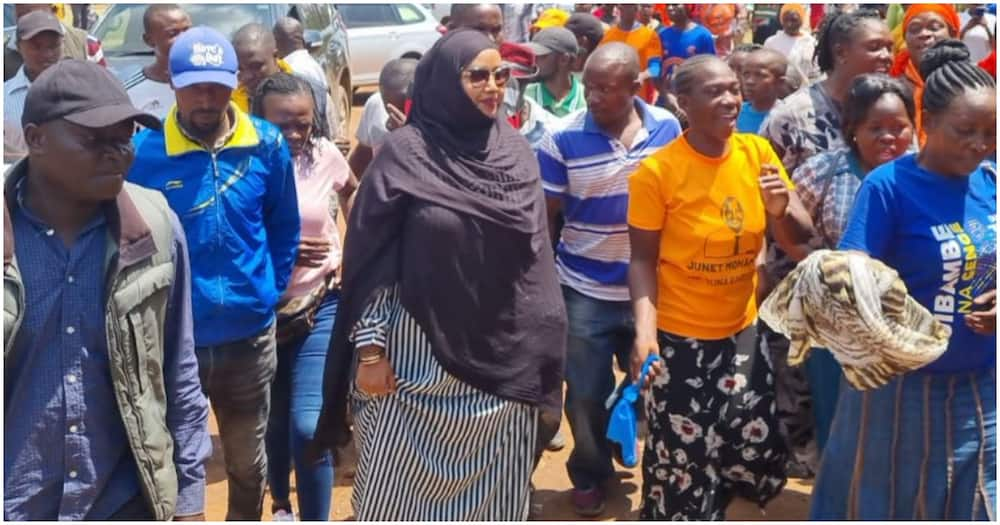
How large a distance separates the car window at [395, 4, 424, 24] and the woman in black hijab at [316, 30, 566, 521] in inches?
541

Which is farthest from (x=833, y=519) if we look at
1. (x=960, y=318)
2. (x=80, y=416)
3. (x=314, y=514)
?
(x=80, y=416)

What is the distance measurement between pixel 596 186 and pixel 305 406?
134cm

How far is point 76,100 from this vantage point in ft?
9.42

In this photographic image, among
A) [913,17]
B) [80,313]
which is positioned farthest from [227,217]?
[913,17]

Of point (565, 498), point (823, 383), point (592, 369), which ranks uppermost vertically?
point (823, 383)

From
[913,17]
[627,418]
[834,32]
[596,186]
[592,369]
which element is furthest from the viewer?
[913,17]

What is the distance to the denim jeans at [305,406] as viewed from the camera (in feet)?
15.0

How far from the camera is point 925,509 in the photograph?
370 cm

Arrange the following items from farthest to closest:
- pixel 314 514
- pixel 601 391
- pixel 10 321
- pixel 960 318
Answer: pixel 601 391 → pixel 314 514 → pixel 960 318 → pixel 10 321

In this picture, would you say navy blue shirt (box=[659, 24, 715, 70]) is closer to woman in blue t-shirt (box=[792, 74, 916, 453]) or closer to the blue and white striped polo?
the blue and white striped polo

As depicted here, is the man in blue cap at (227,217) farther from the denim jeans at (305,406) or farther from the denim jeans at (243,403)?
the denim jeans at (305,406)

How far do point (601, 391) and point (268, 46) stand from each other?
230 centimetres

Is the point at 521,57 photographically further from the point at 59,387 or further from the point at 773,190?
the point at 59,387

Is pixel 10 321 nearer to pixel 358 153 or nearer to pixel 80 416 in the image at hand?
pixel 80 416
